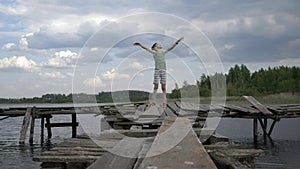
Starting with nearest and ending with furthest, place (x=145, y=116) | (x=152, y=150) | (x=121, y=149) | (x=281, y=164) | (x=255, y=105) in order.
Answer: (x=152, y=150), (x=121, y=149), (x=145, y=116), (x=281, y=164), (x=255, y=105)

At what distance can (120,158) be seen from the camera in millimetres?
3988

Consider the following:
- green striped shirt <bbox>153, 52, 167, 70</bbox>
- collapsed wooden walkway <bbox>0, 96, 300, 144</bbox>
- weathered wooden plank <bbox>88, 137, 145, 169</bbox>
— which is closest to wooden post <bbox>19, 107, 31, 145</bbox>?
collapsed wooden walkway <bbox>0, 96, 300, 144</bbox>

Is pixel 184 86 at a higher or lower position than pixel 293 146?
→ higher

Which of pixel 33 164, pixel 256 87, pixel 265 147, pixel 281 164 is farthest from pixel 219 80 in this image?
pixel 256 87

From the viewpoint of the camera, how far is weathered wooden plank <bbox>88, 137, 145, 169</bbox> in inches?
145

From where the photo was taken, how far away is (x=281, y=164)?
48.2 ft

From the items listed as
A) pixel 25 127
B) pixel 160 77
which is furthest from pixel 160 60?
pixel 25 127

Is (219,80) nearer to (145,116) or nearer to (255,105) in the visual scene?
(145,116)

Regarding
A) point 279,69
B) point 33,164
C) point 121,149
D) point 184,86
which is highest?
point 279,69

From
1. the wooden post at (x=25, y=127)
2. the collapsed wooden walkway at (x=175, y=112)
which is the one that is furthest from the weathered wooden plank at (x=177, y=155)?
the wooden post at (x=25, y=127)

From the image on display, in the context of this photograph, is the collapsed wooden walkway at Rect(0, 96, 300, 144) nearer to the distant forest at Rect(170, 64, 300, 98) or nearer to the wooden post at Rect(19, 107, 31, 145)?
the wooden post at Rect(19, 107, 31, 145)

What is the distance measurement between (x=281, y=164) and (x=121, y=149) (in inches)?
452

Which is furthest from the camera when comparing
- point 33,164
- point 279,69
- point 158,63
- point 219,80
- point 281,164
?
point 279,69

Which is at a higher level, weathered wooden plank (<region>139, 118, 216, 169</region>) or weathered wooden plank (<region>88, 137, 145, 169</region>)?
weathered wooden plank (<region>139, 118, 216, 169</region>)
